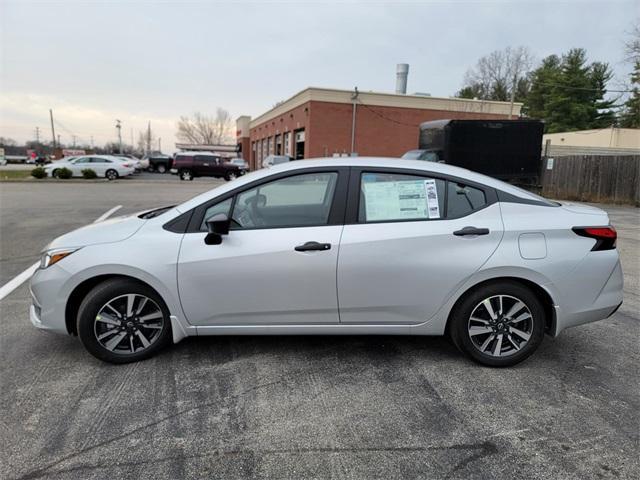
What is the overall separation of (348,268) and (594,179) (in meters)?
17.5

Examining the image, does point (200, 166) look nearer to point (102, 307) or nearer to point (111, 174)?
point (111, 174)

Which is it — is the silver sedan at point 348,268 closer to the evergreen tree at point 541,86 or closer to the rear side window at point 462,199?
the rear side window at point 462,199

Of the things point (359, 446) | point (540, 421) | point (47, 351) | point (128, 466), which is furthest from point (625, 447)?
point (47, 351)

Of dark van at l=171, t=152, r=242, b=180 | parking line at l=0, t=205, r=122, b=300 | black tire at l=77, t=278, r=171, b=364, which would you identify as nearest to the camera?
black tire at l=77, t=278, r=171, b=364

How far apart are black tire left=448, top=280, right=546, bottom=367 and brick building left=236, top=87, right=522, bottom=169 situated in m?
27.3

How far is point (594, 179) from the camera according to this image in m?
17.1

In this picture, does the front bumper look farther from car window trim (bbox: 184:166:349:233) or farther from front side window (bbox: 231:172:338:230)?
front side window (bbox: 231:172:338:230)

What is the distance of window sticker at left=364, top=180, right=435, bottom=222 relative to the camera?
11.1 feet

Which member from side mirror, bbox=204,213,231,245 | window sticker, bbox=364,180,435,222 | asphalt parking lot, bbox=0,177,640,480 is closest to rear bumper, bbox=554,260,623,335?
asphalt parking lot, bbox=0,177,640,480

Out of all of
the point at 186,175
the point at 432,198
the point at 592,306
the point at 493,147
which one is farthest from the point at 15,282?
the point at 186,175

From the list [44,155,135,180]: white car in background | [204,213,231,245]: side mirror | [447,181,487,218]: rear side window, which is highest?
[44,155,135,180]: white car in background

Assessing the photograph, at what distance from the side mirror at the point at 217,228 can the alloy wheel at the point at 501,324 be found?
→ 1.98 m

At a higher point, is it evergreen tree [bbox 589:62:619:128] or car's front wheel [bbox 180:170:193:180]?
evergreen tree [bbox 589:62:619:128]

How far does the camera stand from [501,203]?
343 centimetres
